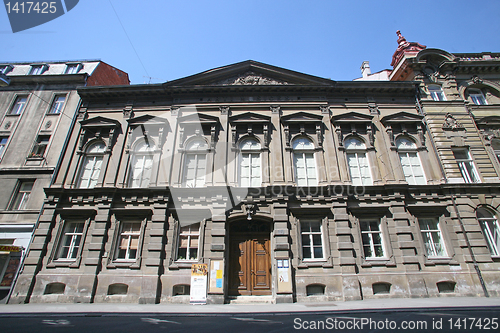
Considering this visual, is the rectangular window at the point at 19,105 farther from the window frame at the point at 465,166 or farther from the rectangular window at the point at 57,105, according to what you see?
the window frame at the point at 465,166

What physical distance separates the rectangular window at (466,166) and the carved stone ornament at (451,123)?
1558mm

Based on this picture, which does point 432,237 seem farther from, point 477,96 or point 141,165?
point 141,165

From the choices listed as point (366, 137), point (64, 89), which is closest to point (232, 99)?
point (366, 137)

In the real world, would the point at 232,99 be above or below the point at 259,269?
above

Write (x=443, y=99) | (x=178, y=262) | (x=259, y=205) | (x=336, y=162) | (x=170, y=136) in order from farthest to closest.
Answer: (x=443, y=99)
(x=170, y=136)
(x=336, y=162)
(x=259, y=205)
(x=178, y=262)

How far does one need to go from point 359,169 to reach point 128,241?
45.8ft

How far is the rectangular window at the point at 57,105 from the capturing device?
56.4 feet

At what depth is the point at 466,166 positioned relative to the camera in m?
15.1

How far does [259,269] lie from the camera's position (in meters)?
12.8

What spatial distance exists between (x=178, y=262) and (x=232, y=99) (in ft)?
34.6

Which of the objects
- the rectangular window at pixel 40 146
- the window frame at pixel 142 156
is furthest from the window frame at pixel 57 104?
the window frame at pixel 142 156

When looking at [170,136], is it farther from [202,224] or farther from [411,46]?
[411,46]

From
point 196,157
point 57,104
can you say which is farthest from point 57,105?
point 196,157

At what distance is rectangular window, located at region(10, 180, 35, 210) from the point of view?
14.7 meters
